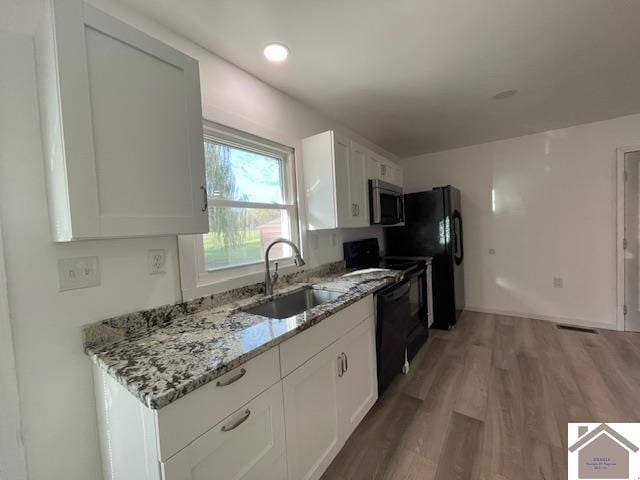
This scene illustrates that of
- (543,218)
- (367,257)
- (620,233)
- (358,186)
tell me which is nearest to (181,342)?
(358,186)

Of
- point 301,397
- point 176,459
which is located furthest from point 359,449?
point 176,459

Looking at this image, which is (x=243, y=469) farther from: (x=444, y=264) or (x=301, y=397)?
(x=444, y=264)

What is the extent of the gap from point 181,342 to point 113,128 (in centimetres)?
80

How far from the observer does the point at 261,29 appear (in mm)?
1411

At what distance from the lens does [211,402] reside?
829 mm

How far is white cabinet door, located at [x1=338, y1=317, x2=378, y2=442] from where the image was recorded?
1473mm

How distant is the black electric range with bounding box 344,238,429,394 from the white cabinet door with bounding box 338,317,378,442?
0.33ft

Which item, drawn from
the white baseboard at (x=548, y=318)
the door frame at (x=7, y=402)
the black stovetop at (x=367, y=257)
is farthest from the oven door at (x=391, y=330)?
the white baseboard at (x=548, y=318)

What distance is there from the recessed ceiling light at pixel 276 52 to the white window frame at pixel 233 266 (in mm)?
470

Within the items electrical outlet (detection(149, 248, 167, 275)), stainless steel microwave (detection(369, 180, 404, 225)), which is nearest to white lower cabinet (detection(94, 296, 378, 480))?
electrical outlet (detection(149, 248, 167, 275))

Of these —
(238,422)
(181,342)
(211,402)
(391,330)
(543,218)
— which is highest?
(543,218)

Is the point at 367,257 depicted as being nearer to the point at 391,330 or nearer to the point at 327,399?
the point at 391,330

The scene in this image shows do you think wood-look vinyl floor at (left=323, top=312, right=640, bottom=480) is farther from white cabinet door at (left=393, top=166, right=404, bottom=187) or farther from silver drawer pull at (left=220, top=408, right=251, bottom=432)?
white cabinet door at (left=393, top=166, right=404, bottom=187)

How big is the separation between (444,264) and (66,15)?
3326mm
